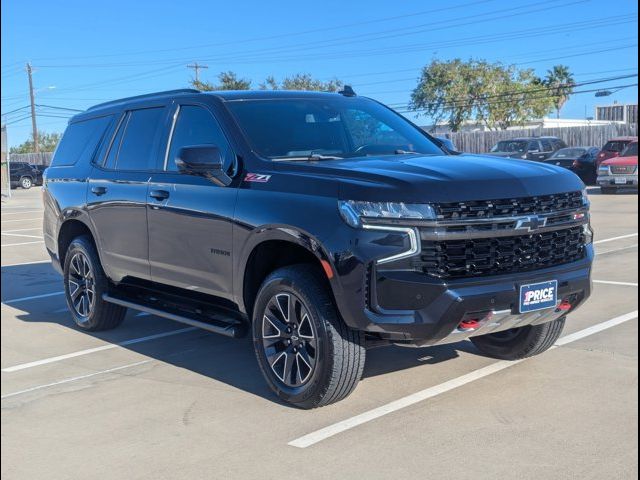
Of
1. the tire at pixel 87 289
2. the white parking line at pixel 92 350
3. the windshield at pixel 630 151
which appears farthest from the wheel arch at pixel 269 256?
the windshield at pixel 630 151

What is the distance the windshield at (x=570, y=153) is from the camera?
29.1 metres

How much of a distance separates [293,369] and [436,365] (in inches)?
51.5

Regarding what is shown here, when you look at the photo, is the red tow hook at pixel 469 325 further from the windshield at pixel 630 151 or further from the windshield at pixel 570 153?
the windshield at pixel 570 153

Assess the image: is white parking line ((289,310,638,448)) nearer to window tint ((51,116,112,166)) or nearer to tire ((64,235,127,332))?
tire ((64,235,127,332))

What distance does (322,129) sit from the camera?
5891mm

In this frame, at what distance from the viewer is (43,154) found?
6669 cm

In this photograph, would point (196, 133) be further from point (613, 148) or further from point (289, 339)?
point (613, 148)

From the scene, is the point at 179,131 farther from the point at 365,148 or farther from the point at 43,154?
the point at 43,154

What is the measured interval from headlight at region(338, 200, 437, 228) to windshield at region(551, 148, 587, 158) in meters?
26.1

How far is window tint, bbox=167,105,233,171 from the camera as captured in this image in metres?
5.67

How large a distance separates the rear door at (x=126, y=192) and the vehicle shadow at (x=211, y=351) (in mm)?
672

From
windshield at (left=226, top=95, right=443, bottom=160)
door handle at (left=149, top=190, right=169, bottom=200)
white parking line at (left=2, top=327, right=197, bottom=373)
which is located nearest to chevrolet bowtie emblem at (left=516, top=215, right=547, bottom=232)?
windshield at (left=226, top=95, right=443, bottom=160)

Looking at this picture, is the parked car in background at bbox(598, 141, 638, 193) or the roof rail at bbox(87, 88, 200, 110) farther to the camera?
the parked car in background at bbox(598, 141, 638, 193)

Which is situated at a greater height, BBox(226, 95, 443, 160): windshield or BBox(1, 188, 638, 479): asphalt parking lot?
BBox(226, 95, 443, 160): windshield
